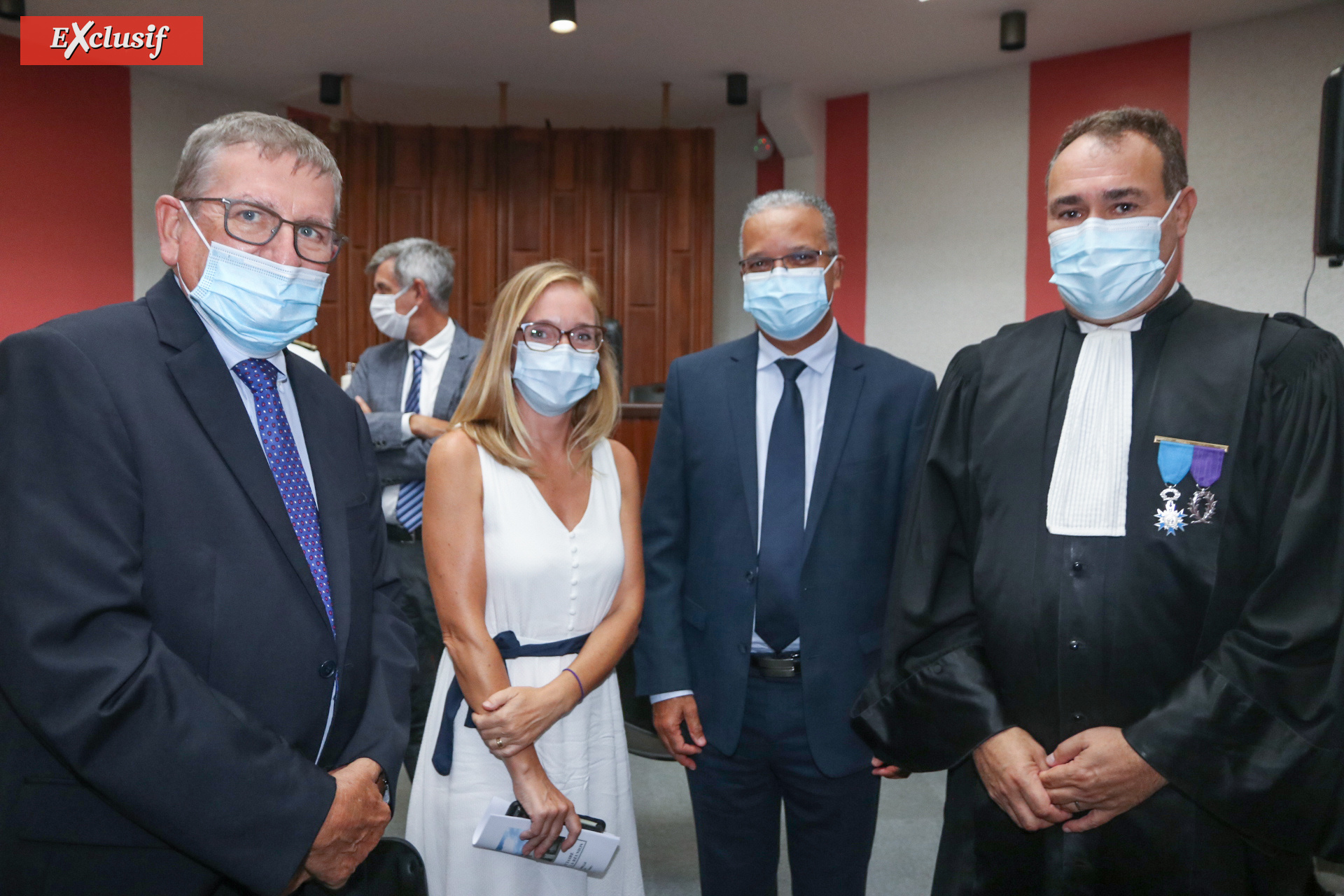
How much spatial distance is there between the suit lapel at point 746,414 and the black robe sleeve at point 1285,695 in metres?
0.83

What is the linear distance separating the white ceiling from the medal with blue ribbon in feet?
15.3

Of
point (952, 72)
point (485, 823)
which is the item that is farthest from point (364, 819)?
point (952, 72)

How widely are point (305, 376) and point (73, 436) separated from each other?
1.56 ft

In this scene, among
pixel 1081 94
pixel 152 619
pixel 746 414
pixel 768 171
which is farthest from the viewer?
Answer: pixel 768 171

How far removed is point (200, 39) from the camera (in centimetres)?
600

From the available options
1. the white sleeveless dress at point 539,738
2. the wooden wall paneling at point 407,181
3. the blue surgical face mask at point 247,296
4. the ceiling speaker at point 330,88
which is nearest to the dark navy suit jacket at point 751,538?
the white sleeveless dress at point 539,738

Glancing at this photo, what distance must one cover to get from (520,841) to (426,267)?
242cm

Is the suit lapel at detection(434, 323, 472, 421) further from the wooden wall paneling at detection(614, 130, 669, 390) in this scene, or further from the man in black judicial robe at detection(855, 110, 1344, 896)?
the wooden wall paneling at detection(614, 130, 669, 390)

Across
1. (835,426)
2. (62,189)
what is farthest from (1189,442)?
(62,189)

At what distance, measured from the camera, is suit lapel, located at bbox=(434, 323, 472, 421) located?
128 inches

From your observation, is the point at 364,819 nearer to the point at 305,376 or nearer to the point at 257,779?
the point at 257,779

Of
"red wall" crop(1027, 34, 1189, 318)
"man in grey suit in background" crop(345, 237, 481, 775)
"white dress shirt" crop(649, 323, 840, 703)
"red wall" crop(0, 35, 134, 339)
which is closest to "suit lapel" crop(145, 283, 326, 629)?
"white dress shirt" crop(649, 323, 840, 703)

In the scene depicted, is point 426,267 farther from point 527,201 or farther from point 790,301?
point 527,201

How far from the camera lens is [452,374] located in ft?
10.9
